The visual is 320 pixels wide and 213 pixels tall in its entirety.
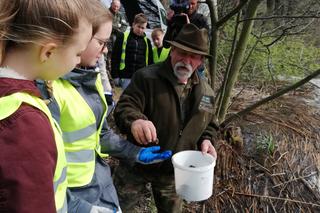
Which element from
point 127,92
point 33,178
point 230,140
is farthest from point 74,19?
point 230,140

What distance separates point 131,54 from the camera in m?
5.28

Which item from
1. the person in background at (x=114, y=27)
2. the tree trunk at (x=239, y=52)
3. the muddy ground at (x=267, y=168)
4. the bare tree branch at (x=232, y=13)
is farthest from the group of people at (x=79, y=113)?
the person in background at (x=114, y=27)

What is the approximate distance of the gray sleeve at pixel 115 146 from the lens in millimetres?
1934

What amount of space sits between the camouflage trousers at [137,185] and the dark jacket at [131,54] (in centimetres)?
272

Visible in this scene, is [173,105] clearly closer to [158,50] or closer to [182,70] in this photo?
[182,70]

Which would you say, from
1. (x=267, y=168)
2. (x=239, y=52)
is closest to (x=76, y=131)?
(x=239, y=52)

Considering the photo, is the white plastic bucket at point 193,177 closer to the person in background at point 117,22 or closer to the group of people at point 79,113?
the group of people at point 79,113

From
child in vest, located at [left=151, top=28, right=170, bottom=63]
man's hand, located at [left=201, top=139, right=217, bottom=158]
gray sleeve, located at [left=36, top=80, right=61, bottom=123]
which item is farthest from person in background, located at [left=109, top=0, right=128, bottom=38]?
gray sleeve, located at [left=36, top=80, right=61, bottom=123]

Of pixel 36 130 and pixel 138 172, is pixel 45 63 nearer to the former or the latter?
pixel 36 130

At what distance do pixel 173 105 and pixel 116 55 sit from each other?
9.66ft

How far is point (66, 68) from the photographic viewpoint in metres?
1.07

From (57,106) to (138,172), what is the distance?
1330 mm

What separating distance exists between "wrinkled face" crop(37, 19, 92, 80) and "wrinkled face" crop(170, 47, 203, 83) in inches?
57.7

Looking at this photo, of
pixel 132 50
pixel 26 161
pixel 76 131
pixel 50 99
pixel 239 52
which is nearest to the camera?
pixel 26 161
